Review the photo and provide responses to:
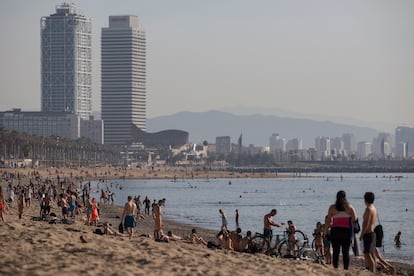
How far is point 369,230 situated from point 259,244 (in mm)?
6959

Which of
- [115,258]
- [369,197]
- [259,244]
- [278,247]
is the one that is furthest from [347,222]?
[259,244]

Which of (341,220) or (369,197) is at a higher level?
(369,197)

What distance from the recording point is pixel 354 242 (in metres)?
18.1

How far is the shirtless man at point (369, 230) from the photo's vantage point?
16.8 meters

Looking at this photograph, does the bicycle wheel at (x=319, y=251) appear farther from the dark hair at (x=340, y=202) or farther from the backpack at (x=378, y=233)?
the dark hair at (x=340, y=202)

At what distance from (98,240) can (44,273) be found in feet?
15.0

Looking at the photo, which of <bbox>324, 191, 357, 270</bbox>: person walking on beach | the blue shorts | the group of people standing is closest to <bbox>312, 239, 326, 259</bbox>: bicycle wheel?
the blue shorts

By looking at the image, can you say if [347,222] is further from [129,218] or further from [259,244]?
[129,218]

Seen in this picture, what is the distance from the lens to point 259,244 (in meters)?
23.9

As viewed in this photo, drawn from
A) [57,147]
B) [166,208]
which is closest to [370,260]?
[166,208]

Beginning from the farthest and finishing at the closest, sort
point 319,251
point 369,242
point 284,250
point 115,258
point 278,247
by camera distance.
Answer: point 284,250, point 319,251, point 278,247, point 369,242, point 115,258

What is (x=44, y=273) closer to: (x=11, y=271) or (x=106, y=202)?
(x=11, y=271)

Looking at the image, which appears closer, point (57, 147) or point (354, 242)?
point (354, 242)

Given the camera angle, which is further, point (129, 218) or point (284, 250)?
point (129, 218)
